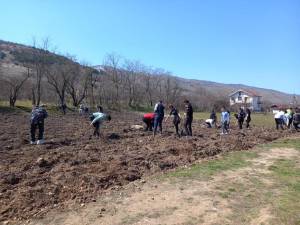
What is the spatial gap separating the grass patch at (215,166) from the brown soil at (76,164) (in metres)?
0.60

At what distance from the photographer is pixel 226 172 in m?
11.2

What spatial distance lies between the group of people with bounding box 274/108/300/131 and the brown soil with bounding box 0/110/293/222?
24.6 ft

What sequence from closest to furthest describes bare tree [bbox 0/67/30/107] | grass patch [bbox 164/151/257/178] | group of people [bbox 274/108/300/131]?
grass patch [bbox 164/151/257/178] → group of people [bbox 274/108/300/131] → bare tree [bbox 0/67/30/107]

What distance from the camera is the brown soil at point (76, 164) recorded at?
8422 millimetres

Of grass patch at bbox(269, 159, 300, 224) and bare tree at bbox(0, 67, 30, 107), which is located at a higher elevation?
bare tree at bbox(0, 67, 30, 107)

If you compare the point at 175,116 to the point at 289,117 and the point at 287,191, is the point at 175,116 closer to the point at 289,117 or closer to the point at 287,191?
the point at 289,117

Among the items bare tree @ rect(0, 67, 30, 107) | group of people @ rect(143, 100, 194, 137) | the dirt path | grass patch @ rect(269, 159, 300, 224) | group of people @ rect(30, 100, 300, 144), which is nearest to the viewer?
the dirt path

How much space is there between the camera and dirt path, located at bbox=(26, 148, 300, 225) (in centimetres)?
730

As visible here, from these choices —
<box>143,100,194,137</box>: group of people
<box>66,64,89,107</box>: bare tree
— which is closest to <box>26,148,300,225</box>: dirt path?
<box>143,100,194,137</box>: group of people

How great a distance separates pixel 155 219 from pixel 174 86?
88655 mm

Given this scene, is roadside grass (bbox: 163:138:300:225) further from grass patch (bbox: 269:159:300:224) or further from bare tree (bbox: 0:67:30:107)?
bare tree (bbox: 0:67:30:107)

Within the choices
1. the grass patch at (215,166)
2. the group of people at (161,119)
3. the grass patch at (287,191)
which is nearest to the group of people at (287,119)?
the group of people at (161,119)

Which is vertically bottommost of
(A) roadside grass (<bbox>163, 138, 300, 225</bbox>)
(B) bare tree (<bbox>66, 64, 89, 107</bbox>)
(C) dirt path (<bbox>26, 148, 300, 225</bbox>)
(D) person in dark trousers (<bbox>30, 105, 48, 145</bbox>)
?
(C) dirt path (<bbox>26, 148, 300, 225</bbox>)

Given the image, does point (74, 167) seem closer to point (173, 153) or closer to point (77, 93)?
point (173, 153)
